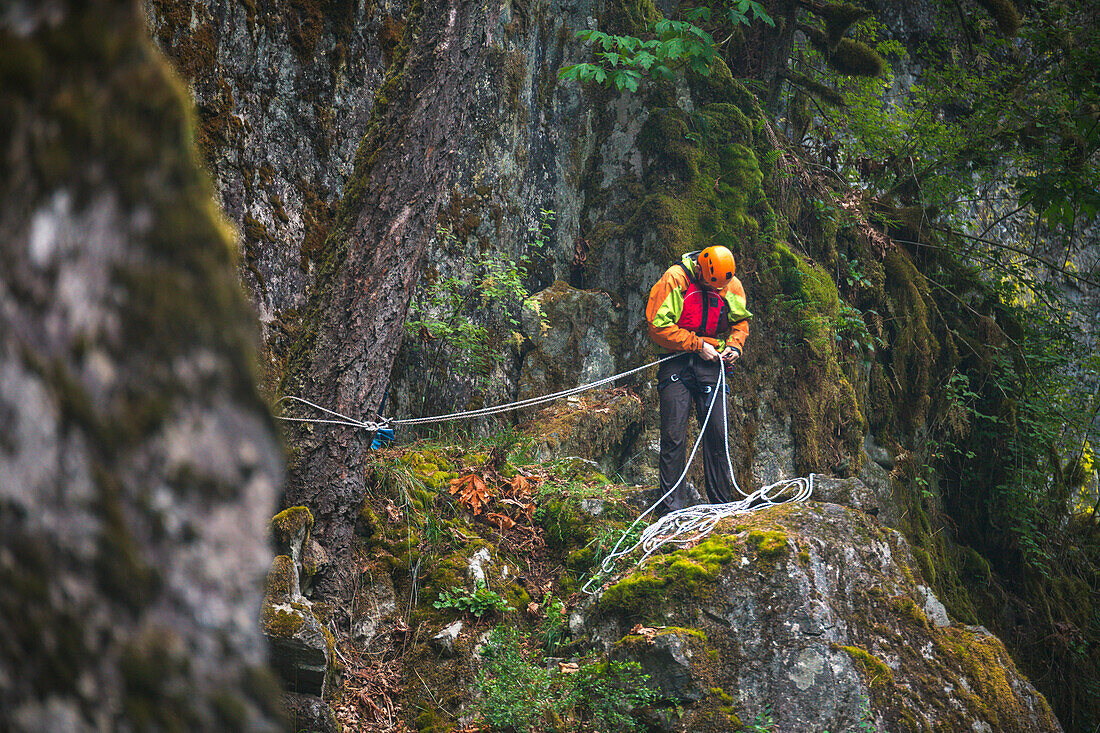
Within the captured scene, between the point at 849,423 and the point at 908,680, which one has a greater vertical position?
the point at 849,423

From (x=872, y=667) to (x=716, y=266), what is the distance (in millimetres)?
3302

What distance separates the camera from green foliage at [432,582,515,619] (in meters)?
4.58

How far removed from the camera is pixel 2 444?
0.60 metres

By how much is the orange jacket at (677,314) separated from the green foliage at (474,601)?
2.61 metres

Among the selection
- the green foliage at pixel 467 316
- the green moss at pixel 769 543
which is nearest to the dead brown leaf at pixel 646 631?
the green moss at pixel 769 543

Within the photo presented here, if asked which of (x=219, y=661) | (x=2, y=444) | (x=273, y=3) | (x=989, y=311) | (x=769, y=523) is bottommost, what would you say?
(x=769, y=523)

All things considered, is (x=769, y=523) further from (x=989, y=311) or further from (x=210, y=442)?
(x=989, y=311)

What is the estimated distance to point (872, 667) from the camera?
164 inches

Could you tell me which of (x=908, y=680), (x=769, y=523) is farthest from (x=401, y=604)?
(x=908, y=680)

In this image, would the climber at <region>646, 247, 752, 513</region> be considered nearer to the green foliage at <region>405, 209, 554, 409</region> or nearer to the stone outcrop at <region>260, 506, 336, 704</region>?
the green foliage at <region>405, 209, 554, 409</region>

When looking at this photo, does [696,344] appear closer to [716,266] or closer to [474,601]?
[716,266]

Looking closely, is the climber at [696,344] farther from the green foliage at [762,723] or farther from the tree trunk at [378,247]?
the tree trunk at [378,247]

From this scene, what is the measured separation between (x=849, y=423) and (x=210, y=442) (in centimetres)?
877

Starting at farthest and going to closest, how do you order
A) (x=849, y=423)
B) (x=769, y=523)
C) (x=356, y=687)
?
(x=849, y=423), (x=769, y=523), (x=356, y=687)
